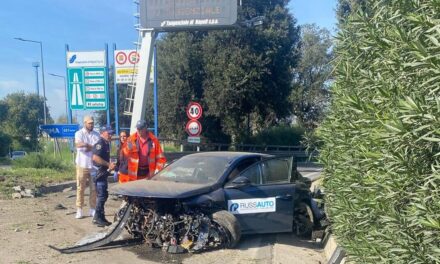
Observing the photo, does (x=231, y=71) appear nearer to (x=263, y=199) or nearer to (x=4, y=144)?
(x=263, y=199)

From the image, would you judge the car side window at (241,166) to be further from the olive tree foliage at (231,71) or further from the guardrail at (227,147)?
the olive tree foliage at (231,71)

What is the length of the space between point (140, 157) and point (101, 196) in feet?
3.24

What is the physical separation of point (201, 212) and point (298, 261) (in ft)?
4.99

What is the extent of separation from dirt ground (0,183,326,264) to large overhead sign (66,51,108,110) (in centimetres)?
798

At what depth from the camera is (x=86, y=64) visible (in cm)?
1775

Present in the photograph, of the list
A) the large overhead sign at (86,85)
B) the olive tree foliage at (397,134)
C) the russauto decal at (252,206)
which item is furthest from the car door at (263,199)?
the large overhead sign at (86,85)

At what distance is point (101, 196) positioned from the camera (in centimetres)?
880

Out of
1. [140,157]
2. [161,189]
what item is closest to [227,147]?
[140,157]

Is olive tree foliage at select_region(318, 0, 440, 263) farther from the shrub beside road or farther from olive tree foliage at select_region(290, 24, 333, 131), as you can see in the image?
olive tree foliage at select_region(290, 24, 333, 131)

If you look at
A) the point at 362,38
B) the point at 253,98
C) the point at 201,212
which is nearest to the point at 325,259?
the point at 201,212

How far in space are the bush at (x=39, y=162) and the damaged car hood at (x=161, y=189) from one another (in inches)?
425

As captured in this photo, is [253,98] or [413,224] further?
[253,98]

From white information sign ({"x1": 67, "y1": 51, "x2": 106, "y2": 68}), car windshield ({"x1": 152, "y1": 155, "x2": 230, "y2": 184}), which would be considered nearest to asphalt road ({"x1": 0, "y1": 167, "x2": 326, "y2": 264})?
car windshield ({"x1": 152, "y1": 155, "x2": 230, "y2": 184})

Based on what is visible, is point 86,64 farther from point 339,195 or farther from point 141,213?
point 339,195
